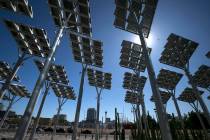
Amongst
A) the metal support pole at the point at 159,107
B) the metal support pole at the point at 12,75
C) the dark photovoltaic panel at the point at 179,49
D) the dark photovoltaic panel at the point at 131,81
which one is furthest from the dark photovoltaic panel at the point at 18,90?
the metal support pole at the point at 159,107

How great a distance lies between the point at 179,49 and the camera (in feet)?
56.7

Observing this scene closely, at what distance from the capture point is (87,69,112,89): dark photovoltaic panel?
21.9m

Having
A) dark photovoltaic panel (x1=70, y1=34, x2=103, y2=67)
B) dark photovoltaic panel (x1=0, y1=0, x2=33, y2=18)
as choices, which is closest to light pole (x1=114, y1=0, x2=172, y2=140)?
dark photovoltaic panel (x1=70, y1=34, x2=103, y2=67)

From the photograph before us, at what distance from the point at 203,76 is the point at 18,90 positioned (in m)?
28.7

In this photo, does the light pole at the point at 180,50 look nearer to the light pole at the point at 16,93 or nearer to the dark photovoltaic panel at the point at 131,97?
the dark photovoltaic panel at the point at 131,97

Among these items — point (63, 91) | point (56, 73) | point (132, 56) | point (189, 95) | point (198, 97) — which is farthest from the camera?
point (63, 91)

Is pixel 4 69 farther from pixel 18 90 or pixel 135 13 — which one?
pixel 135 13

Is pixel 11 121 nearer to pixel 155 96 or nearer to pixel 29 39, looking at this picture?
pixel 29 39

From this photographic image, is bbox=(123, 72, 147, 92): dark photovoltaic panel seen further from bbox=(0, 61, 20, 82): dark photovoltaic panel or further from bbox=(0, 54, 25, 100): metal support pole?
bbox=(0, 61, 20, 82): dark photovoltaic panel

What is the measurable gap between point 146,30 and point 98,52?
6.22 meters

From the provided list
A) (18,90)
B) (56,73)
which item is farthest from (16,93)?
(56,73)

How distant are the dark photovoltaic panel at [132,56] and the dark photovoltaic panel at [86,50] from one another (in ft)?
8.42

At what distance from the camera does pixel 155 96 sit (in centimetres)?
757

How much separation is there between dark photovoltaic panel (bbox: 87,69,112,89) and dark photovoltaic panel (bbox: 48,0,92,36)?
9.30 meters
